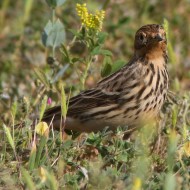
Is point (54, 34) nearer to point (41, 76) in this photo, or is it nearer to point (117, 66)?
point (41, 76)

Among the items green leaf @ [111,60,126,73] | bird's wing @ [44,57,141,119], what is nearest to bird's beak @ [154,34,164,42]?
bird's wing @ [44,57,141,119]

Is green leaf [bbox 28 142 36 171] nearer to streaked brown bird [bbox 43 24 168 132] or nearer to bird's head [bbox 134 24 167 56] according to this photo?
streaked brown bird [bbox 43 24 168 132]

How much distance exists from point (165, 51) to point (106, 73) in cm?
50

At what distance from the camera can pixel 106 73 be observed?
6.58 metres

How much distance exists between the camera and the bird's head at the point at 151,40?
6.26m

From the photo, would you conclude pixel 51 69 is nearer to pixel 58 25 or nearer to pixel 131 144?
pixel 58 25

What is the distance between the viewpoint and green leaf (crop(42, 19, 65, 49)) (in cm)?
640

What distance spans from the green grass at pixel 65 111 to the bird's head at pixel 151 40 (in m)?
0.26

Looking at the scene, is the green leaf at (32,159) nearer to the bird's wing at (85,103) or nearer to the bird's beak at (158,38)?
the bird's wing at (85,103)

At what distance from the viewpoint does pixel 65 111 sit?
5219 mm

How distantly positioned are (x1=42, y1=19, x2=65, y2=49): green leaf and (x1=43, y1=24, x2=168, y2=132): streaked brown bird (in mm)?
443

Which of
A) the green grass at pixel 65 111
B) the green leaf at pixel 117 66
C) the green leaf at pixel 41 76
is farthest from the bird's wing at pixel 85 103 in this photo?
the green leaf at pixel 117 66

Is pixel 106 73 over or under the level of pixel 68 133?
over

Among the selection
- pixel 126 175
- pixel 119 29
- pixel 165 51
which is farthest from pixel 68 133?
pixel 119 29
